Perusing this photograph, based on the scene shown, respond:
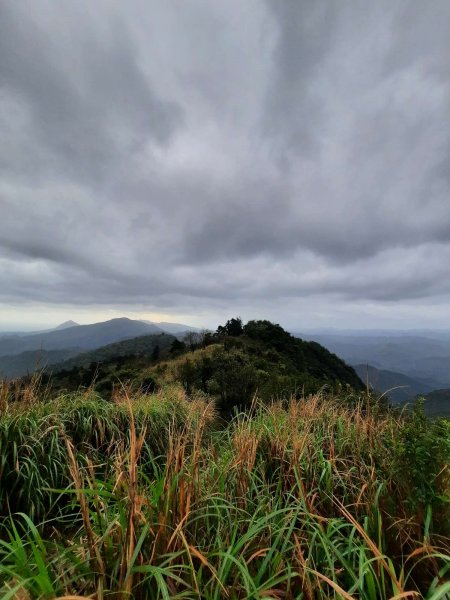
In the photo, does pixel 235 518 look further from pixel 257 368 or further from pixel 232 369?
pixel 257 368

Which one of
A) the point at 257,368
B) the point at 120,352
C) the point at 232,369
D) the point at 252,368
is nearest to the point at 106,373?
the point at 257,368

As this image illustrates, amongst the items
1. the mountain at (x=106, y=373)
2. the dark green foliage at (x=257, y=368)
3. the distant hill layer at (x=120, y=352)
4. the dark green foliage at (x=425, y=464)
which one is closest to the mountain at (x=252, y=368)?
the dark green foliage at (x=257, y=368)

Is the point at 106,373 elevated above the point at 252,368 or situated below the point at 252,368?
below

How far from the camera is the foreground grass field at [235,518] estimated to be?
1.61 m

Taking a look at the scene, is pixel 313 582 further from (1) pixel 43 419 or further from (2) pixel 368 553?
(1) pixel 43 419

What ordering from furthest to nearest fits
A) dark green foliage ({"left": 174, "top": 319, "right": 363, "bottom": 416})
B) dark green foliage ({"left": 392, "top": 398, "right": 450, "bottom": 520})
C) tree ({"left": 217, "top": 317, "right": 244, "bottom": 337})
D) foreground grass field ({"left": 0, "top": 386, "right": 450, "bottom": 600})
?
1. tree ({"left": 217, "top": 317, "right": 244, "bottom": 337})
2. dark green foliage ({"left": 174, "top": 319, "right": 363, "bottom": 416})
3. dark green foliage ({"left": 392, "top": 398, "right": 450, "bottom": 520})
4. foreground grass field ({"left": 0, "top": 386, "right": 450, "bottom": 600})

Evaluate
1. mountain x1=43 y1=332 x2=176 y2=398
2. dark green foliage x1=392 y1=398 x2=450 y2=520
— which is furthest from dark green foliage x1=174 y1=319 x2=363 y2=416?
dark green foliage x1=392 y1=398 x2=450 y2=520

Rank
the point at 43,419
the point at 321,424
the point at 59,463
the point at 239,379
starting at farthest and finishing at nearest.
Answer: the point at 239,379 → the point at 321,424 → the point at 43,419 → the point at 59,463

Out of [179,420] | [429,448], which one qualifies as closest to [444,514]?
[429,448]

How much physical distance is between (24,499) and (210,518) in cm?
241

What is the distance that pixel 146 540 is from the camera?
1847 millimetres

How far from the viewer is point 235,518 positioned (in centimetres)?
219

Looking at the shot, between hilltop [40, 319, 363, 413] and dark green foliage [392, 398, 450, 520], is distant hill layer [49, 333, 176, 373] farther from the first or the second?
dark green foliage [392, 398, 450, 520]

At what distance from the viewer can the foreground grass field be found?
161cm
